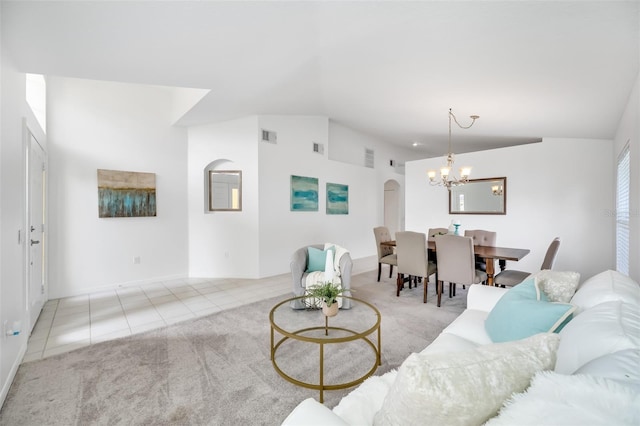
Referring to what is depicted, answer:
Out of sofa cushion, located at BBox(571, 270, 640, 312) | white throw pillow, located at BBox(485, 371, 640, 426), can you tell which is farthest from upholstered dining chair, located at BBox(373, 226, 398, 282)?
white throw pillow, located at BBox(485, 371, 640, 426)

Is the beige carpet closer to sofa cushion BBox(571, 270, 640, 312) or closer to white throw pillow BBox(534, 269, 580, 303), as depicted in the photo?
white throw pillow BBox(534, 269, 580, 303)

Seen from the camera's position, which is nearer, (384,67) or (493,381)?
(493,381)

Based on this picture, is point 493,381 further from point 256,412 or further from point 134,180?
point 134,180

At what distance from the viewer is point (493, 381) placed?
0.77 metres

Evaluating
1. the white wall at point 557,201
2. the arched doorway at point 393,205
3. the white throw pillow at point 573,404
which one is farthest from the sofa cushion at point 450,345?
the arched doorway at point 393,205

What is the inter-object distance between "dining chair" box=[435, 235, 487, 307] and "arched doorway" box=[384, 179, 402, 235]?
4.75 metres

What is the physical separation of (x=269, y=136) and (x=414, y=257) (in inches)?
126

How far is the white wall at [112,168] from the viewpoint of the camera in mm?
3801

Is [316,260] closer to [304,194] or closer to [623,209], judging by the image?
[304,194]

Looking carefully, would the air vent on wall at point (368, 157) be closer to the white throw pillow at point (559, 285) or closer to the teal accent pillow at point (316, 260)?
the teal accent pillow at point (316, 260)

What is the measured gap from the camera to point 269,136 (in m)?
4.97

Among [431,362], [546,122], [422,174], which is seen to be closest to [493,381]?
[431,362]

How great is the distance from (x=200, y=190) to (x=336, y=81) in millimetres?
2957

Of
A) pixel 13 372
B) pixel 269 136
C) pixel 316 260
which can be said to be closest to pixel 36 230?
pixel 13 372
